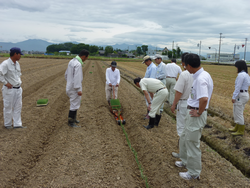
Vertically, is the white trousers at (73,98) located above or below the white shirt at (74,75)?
below

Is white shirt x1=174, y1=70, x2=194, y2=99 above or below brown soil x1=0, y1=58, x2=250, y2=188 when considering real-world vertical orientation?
above

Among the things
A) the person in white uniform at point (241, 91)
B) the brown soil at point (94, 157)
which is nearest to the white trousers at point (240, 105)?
the person in white uniform at point (241, 91)

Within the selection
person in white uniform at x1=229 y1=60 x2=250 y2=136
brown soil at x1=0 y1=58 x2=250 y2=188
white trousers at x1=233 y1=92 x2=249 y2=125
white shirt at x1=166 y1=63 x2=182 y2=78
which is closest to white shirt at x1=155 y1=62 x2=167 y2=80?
white shirt at x1=166 y1=63 x2=182 y2=78

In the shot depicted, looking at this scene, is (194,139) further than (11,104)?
No

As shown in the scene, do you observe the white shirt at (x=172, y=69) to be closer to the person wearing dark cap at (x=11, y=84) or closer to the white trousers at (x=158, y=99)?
the white trousers at (x=158, y=99)

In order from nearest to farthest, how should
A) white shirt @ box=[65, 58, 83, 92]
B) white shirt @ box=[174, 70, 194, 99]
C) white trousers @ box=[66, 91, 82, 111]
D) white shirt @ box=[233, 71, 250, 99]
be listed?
1. white shirt @ box=[174, 70, 194, 99]
2. white shirt @ box=[233, 71, 250, 99]
3. white shirt @ box=[65, 58, 83, 92]
4. white trousers @ box=[66, 91, 82, 111]

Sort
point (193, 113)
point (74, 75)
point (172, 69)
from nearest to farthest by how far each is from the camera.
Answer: point (193, 113), point (74, 75), point (172, 69)

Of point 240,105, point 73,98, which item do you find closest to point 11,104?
point 73,98

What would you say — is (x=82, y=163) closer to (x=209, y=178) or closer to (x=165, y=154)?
(x=165, y=154)

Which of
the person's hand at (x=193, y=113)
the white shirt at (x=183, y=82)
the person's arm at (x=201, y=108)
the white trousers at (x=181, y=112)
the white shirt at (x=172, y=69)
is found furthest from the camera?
the white shirt at (x=172, y=69)

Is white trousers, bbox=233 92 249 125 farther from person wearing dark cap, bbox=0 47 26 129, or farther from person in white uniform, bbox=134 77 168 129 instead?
person wearing dark cap, bbox=0 47 26 129

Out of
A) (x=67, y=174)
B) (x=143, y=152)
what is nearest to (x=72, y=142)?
(x=67, y=174)

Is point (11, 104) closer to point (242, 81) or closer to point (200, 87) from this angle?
point (200, 87)

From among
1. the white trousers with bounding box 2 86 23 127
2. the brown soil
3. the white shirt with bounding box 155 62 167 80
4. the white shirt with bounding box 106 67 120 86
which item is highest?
the white shirt with bounding box 155 62 167 80
